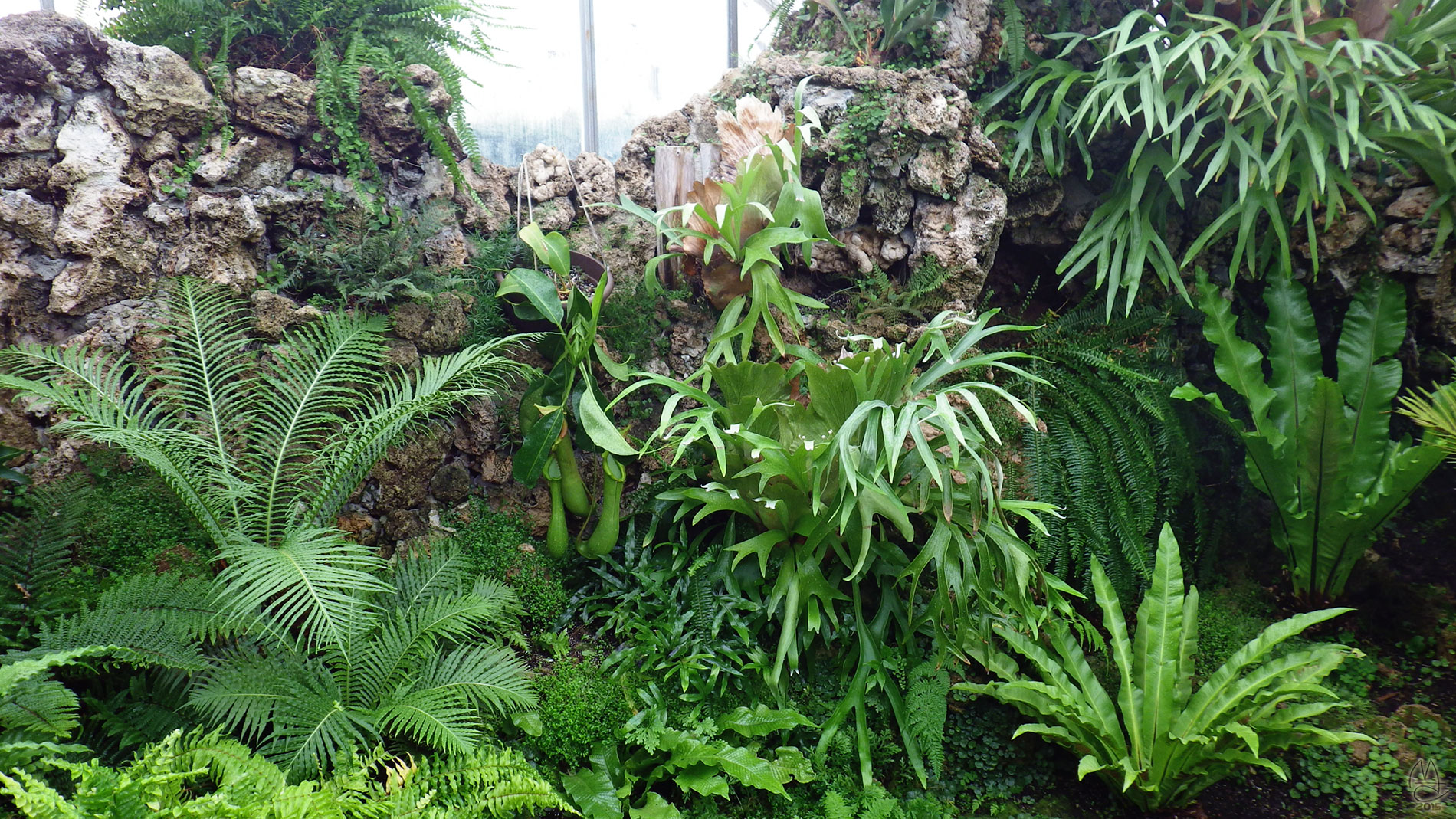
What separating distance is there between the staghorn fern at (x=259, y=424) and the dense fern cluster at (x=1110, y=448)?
7.29ft

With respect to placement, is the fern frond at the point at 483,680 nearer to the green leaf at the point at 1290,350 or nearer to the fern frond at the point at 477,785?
the fern frond at the point at 477,785

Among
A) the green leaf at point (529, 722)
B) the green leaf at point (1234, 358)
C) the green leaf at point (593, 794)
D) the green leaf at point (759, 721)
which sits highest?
the green leaf at point (1234, 358)

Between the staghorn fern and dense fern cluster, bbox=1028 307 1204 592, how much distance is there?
2.22 m

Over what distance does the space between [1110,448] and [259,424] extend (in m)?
3.20

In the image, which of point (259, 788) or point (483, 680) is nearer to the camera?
point (259, 788)

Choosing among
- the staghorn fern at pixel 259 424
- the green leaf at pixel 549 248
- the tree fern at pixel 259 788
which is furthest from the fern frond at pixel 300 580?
the green leaf at pixel 549 248

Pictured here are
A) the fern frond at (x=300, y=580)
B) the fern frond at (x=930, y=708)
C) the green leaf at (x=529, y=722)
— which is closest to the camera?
the fern frond at (x=300, y=580)

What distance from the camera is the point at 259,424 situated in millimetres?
2225

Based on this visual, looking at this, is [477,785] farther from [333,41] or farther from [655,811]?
[333,41]

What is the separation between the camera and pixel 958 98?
320cm

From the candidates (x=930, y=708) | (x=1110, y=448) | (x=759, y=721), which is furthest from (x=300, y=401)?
(x=1110, y=448)

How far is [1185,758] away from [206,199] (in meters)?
3.72

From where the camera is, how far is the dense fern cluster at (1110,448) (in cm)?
301

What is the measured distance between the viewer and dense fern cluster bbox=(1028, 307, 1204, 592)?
3.01 metres
